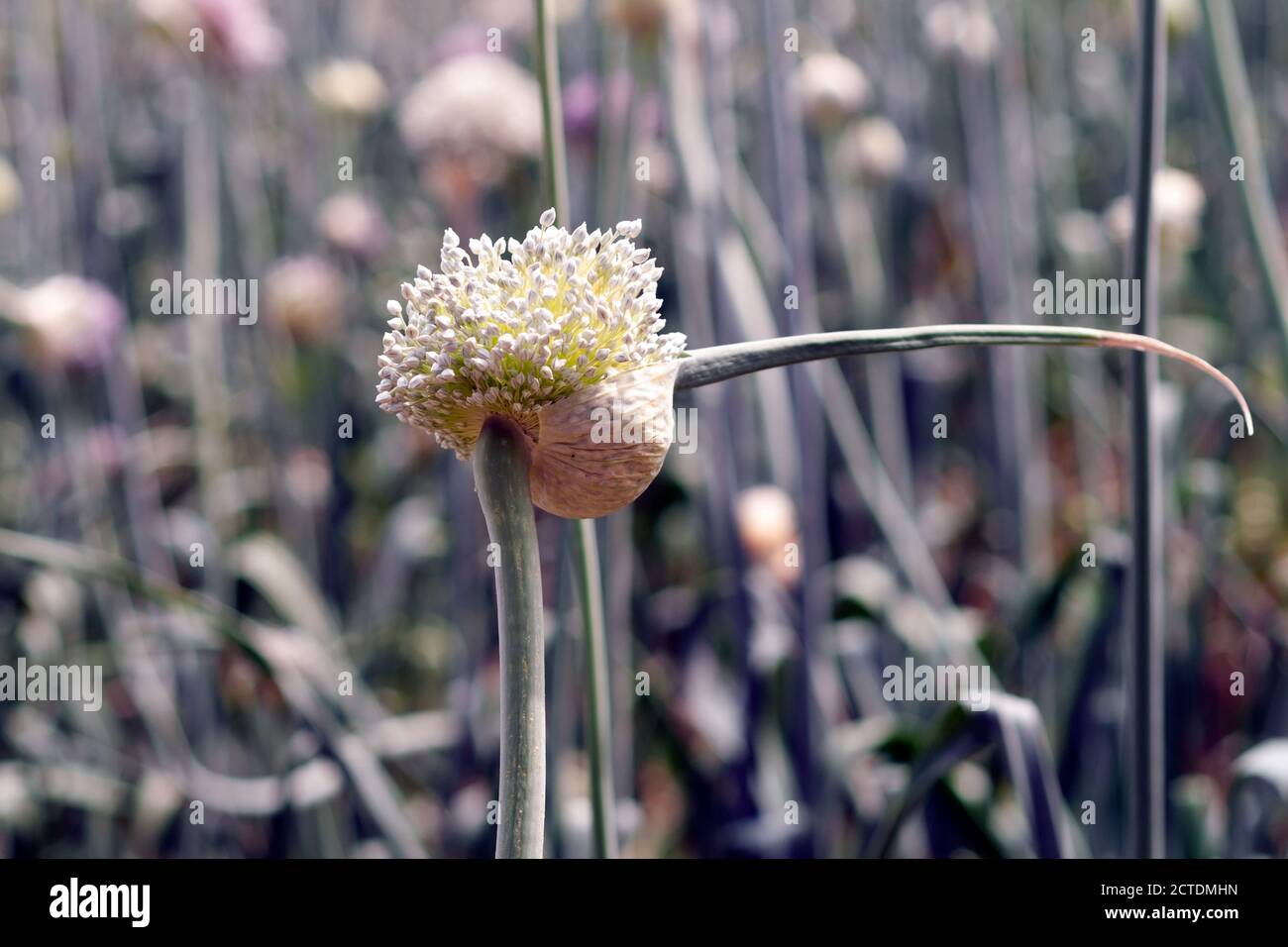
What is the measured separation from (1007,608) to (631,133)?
76cm

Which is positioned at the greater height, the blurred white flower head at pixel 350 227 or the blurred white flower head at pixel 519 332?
the blurred white flower head at pixel 350 227

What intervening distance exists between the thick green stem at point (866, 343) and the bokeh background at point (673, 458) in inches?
20.3

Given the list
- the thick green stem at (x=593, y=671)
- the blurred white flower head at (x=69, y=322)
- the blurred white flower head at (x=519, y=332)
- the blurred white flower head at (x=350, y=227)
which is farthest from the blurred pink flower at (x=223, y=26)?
the blurred white flower head at (x=519, y=332)

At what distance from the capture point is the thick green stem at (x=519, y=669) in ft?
1.09

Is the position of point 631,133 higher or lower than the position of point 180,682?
higher

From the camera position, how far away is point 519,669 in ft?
1.08

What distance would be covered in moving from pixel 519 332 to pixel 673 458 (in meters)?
1.04

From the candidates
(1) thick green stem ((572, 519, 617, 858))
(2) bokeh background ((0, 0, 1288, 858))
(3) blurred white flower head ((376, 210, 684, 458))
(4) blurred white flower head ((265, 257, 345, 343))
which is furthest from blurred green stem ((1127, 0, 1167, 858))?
(4) blurred white flower head ((265, 257, 345, 343))

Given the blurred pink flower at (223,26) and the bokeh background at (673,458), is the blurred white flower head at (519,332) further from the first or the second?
the blurred pink flower at (223,26)

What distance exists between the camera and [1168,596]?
1.29m

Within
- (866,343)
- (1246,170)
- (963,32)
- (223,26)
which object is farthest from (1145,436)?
(223,26)

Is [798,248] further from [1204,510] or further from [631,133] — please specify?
[1204,510]
